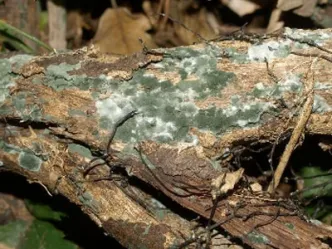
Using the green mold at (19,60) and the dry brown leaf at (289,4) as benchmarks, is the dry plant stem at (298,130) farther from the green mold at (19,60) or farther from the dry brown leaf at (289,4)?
the green mold at (19,60)

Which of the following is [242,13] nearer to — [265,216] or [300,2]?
[300,2]

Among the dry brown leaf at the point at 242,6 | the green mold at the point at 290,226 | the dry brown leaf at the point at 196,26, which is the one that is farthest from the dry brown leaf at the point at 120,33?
the green mold at the point at 290,226

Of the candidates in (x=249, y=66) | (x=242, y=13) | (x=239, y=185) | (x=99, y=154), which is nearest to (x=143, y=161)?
(x=99, y=154)

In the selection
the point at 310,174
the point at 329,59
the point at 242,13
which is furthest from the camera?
the point at 242,13

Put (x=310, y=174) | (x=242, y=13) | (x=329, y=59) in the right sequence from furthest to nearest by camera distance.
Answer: (x=242, y=13) → (x=310, y=174) → (x=329, y=59)

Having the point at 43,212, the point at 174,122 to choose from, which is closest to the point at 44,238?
the point at 43,212
